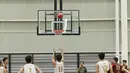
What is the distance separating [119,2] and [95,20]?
5.04 ft

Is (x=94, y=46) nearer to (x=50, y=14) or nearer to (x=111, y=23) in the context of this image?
(x=111, y=23)

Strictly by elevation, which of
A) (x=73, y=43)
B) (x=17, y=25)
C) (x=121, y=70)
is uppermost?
(x=17, y=25)

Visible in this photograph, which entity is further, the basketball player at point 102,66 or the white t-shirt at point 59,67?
the white t-shirt at point 59,67

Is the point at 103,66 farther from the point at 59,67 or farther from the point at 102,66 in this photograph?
the point at 59,67

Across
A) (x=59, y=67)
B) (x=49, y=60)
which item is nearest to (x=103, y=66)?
(x=59, y=67)

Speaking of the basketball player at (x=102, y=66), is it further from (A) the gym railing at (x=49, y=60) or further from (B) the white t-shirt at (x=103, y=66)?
(A) the gym railing at (x=49, y=60)

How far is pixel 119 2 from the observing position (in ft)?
50.6

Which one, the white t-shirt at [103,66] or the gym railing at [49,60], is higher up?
the white t-shirt at [103,66]

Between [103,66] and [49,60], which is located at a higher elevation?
[103,66]

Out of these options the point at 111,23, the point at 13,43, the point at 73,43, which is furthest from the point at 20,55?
the point at 111,23

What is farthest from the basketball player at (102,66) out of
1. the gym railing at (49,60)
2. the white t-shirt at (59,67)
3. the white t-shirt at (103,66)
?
the gym railing at (49,60)

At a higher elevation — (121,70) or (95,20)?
(95,20)

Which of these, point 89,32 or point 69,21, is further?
point 89,32

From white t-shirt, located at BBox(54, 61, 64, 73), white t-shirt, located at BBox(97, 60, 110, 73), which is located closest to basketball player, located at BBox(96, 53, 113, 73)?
white t-shirt, located at BBox(97, 60, 110, 73)
